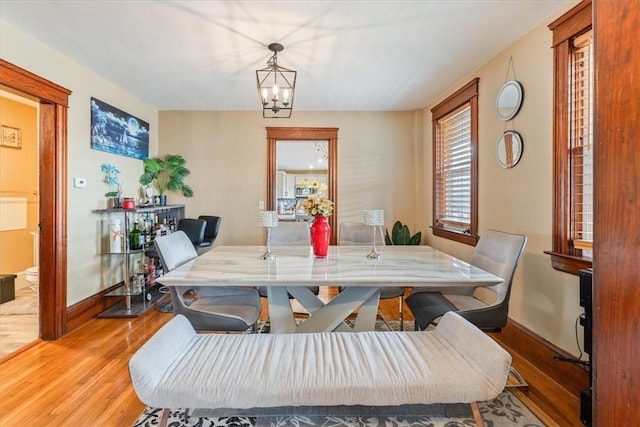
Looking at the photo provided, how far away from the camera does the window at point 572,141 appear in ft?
6.48

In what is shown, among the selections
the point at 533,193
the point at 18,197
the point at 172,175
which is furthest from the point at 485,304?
the point at 18,197

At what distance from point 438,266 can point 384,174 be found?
9.03ft

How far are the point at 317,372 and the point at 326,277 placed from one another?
529mm

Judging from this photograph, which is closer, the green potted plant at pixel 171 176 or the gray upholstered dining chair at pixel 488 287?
the gray upholstered dining chair at pixel 488 287

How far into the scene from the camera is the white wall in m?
2.71

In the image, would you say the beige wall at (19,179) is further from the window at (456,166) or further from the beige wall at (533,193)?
the beige wall at (533,193)

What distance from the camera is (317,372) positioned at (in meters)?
1.33

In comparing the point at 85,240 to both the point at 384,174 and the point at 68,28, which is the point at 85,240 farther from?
the point at 384,174

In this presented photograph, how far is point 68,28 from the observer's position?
2.38 meters

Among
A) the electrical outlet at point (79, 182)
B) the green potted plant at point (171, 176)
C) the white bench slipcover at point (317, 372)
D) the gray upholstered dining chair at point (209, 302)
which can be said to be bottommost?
the white bench slipcover at point (317, 372)

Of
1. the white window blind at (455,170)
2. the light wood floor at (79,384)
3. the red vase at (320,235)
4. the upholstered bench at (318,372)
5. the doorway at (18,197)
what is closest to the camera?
the upholstered bench at (318,372)

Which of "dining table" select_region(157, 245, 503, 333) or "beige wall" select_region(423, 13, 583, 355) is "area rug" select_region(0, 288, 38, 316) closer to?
"dining table" select_region(157, 245, 503, 333)

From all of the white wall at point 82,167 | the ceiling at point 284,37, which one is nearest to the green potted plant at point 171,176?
the white wall at point 82,167

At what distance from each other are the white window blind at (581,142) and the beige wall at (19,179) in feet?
17.7
